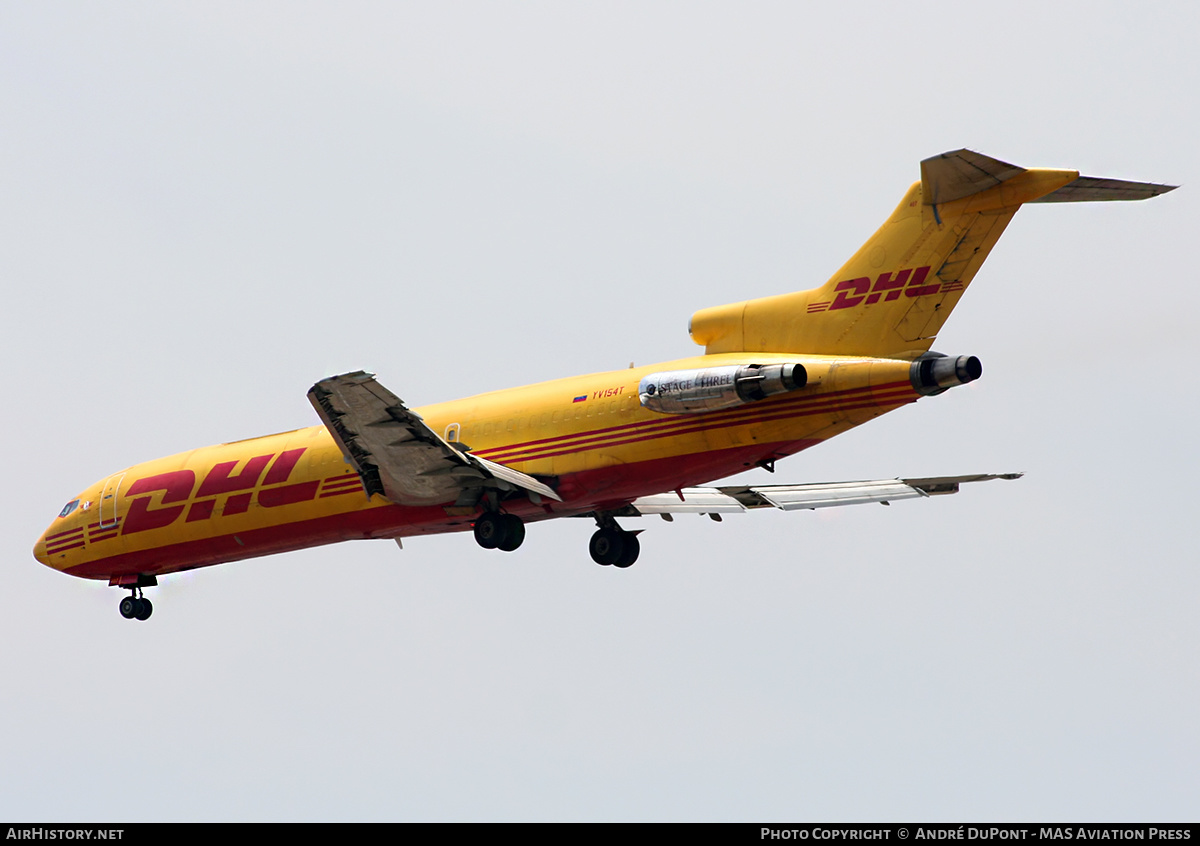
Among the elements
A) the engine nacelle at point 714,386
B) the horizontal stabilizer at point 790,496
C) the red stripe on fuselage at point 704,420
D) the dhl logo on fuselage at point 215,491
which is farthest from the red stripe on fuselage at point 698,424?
the dhl logo on fuselage at point 215,491

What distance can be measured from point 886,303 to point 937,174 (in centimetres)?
274

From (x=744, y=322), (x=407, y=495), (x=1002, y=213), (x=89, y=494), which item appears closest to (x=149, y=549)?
(x=89, y=494)

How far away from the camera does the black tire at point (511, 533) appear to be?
3631 centimetres

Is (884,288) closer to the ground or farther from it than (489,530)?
farther from it

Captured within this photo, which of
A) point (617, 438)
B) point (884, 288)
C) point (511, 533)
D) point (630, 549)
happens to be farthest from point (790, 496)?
point (884, 288)

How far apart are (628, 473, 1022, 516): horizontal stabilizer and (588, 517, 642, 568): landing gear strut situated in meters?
0.75

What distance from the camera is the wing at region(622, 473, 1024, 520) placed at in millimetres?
38688

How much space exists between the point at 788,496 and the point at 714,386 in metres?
7.65

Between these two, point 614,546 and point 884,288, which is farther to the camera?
point 614,546

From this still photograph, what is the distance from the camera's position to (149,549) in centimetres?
4216

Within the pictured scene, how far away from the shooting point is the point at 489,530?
36.4 meters

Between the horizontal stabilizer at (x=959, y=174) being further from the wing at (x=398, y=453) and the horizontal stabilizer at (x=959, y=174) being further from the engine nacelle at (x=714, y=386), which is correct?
the wing at (x=398, y=453)

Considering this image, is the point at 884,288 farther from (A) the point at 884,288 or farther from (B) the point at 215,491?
(B) the point at 215,491
